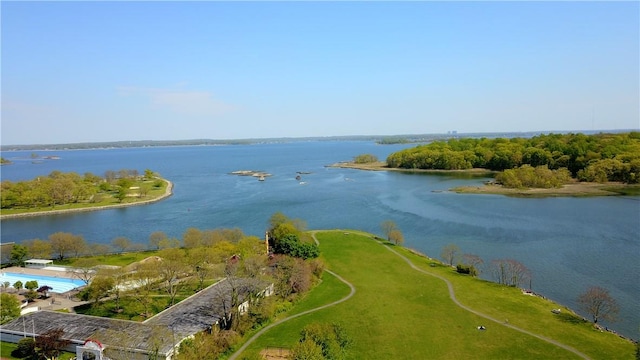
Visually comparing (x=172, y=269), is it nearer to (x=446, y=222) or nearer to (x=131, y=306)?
(x=131, y=306)

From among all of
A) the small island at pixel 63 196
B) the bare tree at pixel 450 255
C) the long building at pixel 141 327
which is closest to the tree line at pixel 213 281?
the long building at pixel 141 327

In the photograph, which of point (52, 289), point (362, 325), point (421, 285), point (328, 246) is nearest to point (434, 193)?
point (328, 246)

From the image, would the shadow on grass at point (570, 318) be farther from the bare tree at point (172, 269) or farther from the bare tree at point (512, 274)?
the bare tree at point (172, 269)

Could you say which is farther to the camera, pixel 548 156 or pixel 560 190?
pixel 548 156

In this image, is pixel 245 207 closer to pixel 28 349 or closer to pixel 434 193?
pixel 434 193

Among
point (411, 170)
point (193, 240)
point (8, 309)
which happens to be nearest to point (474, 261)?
point (193, 240)
